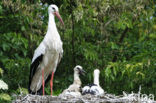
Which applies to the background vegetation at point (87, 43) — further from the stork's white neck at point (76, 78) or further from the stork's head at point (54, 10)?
the stork's white neck at point (76, 78)

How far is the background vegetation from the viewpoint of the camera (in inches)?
348

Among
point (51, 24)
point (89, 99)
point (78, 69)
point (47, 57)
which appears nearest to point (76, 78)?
point (78, 69)

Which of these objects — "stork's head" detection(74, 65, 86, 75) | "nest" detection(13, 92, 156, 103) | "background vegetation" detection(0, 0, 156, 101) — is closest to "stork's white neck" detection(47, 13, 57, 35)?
"background vegetation" detection(0, 0, 156, 101)

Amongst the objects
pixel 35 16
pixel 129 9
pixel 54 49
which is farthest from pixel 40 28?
pixel 129 9

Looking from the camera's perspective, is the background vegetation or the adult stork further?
the background vegetation

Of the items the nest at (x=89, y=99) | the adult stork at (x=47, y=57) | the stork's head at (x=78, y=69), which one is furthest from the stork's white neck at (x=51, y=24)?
the nest at (x=89, y=99)

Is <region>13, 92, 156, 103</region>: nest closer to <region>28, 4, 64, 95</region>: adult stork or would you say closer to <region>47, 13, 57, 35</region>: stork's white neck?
<region>28, 4, 64, 95</region>: adult stork

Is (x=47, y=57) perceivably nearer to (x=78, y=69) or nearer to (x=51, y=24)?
(x=51, y=24)

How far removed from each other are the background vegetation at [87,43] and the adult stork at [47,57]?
11.7 inches

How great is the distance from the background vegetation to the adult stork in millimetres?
297

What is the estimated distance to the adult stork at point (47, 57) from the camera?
834 centimetres

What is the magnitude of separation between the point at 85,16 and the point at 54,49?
3.89 feet

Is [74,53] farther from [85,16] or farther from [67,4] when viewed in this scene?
[67,4]

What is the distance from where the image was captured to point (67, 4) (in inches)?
333
